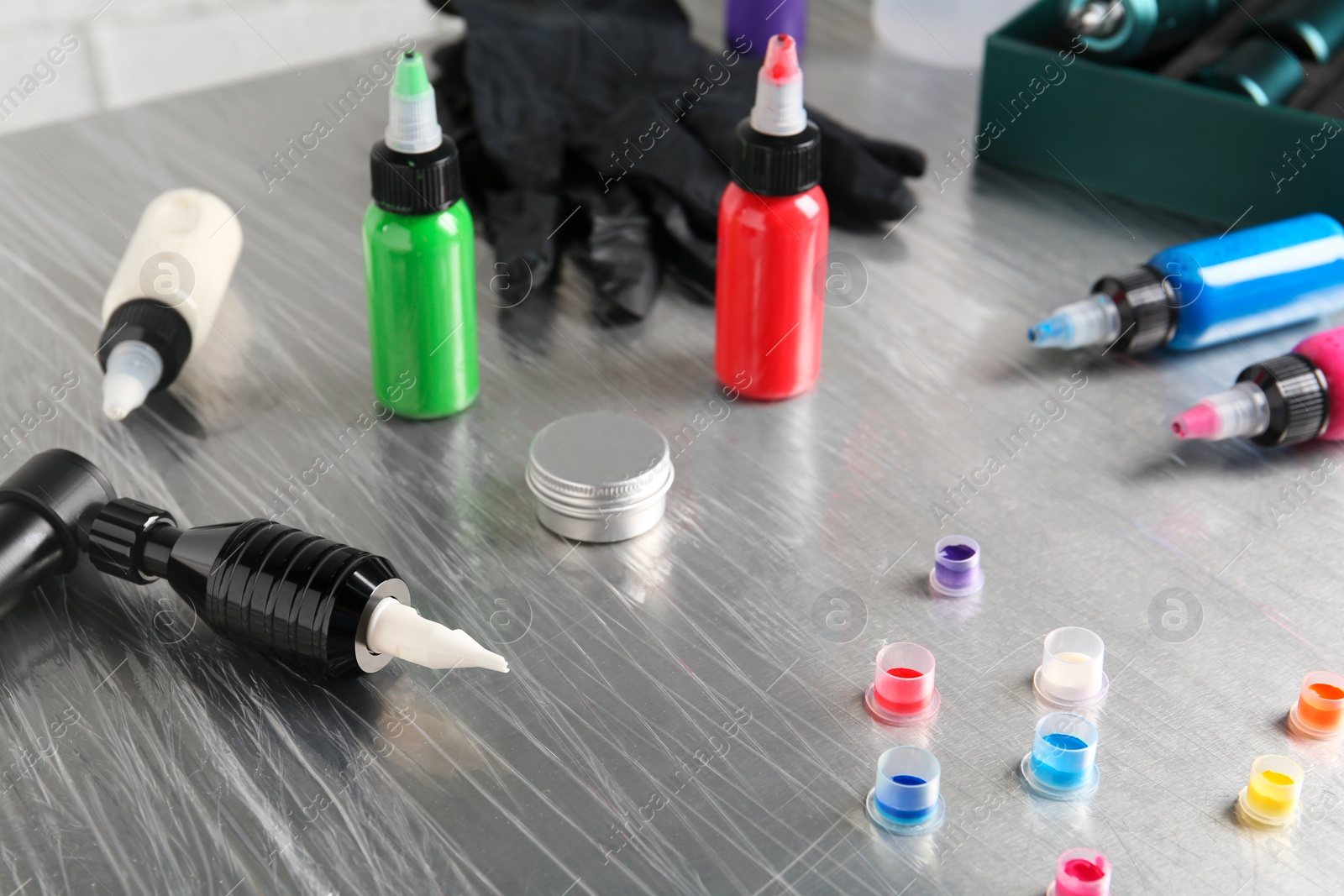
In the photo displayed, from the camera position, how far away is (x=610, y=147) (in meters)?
1.11

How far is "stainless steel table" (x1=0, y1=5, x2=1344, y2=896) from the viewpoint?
63cm

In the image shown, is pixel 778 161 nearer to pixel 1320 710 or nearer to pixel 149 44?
pixel 1320 710

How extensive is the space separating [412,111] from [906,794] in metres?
0.51

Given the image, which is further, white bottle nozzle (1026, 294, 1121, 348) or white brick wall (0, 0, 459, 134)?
white brick wall (0, 0, 459, 134)

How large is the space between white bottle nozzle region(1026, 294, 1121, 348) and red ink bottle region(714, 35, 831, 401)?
177 millimetres

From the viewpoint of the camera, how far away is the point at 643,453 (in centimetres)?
82

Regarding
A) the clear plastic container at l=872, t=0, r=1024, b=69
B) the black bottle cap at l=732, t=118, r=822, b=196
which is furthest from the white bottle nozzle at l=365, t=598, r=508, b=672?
the clear plastic container at l=872, t=0, r=1024, b=69

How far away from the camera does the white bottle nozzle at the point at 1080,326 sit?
0.98m

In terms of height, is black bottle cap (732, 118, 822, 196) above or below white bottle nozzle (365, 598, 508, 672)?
above

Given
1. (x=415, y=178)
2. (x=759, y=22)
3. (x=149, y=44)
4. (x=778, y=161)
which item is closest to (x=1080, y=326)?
(x=778, y=161)

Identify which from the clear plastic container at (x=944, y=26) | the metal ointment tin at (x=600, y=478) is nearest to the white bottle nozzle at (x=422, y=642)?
the metal ointment tin at (x=600, y=478)

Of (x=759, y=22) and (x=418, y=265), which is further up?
(x=418, y=265)

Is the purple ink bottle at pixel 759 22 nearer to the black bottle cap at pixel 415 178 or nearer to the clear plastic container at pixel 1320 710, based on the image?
the black bottle cap at pixel 415 178

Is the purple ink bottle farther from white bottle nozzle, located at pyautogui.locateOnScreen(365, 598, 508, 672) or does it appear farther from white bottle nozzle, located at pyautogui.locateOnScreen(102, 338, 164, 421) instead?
white bottle nozzle, located at pyautogui.locateOnScreen(365, 598, 508, 672)
